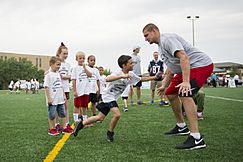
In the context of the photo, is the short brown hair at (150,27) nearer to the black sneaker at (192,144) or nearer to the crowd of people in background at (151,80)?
the crowd of people in background at (151,80)

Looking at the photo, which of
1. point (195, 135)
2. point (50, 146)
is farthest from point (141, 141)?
point (50, 146)

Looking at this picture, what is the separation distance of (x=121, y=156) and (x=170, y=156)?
0.62 m

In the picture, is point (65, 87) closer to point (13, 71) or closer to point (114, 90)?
point (114, 90)

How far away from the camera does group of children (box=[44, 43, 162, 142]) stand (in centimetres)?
512

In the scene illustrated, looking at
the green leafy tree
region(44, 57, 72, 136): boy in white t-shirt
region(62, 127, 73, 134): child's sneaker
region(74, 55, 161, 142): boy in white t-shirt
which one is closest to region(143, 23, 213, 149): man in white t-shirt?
region(74, 55, 161, 142): boy in white t-shirt

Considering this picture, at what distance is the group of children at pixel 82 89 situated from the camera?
5125 mm

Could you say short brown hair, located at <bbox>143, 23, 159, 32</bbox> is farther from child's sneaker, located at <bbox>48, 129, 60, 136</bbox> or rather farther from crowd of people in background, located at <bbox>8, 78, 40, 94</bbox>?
crowd of people in background, located at <bbox>8, 78, 40, 94</bbox>

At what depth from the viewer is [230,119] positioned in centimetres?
716

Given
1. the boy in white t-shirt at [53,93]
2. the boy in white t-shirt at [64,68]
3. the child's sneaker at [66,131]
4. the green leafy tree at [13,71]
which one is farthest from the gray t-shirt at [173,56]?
the green leafy tree at [13,71]

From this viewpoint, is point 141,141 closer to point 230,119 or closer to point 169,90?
point 169,90

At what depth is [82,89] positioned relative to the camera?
702 centimetres

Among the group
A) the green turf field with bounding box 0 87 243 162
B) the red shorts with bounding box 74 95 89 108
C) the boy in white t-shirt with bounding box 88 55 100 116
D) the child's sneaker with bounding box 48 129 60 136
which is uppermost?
the boy in white t-shirt with bounding box 88 55 100 116

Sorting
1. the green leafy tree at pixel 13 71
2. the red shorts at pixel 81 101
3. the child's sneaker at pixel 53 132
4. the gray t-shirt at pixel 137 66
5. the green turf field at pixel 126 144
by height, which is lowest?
the green turf field at pixel 126 144

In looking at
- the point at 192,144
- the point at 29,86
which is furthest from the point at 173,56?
the point at 29,86
